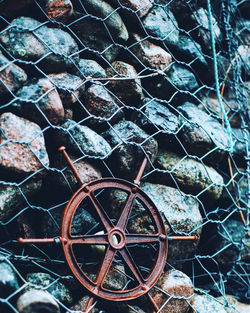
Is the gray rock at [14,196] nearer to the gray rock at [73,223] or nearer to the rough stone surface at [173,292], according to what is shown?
the gray rock at [73,223]

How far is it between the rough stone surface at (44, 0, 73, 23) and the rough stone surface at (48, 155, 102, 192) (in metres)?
0.46

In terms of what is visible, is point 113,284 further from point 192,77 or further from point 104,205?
point 192,77

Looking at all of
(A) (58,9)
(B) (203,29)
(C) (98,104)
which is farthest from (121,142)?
(B) (203,29)

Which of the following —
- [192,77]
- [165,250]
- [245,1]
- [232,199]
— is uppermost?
[245,1]

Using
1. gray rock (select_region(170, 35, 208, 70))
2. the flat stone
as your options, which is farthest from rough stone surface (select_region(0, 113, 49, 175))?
gray rock (select_region(170, 35, 208, 70))

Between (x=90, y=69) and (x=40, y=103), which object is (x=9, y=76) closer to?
(x=40, y=103)

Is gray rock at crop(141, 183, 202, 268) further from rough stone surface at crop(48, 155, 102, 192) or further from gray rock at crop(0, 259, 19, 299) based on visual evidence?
gray rock at crop(0, 259, 19, 299)

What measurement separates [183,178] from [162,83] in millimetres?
372

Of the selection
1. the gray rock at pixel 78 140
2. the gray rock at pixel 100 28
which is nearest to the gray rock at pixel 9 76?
the gray rock at pixel 78 140

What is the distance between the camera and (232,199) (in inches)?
49.4

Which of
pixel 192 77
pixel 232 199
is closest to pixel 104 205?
pixel 232 199

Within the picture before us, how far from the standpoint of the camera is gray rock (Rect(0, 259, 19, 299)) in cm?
75

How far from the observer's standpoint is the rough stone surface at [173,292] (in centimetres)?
98

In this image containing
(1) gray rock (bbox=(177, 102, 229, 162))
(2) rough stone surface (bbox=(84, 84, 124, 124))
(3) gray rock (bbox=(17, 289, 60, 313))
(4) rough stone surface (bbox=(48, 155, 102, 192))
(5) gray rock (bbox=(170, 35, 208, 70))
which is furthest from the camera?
(5) gray rock (bbox=(170, 35, 208, 70))
